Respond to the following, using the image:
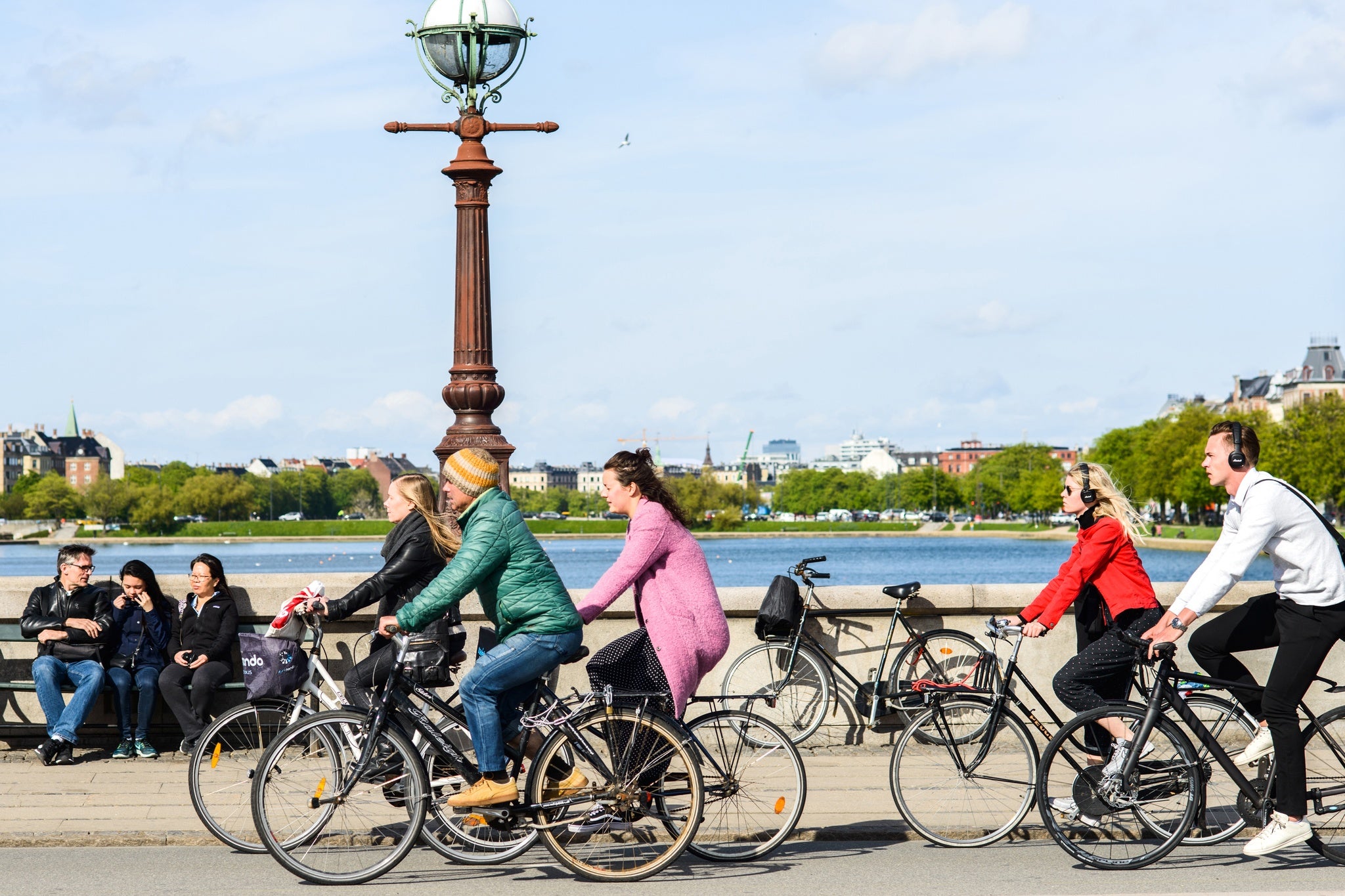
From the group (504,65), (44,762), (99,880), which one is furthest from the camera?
(504,65)

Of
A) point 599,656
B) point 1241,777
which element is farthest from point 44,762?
point 1241,777

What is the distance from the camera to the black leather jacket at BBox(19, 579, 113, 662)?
27.6 feet

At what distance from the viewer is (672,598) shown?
595cm

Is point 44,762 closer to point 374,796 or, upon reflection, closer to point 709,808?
point 374,796

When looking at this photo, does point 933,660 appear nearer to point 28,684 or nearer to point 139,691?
point 139,691

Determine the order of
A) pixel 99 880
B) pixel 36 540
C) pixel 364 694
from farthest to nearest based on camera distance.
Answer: pixel 36 540 < pixel 364 694 < pixel 99 880

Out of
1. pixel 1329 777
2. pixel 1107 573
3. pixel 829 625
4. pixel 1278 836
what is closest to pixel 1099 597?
pixel 1107 573

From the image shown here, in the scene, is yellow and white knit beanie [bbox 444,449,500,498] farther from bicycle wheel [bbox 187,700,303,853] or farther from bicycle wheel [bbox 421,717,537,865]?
bicycle wheel [bbox 187,700,303,853]

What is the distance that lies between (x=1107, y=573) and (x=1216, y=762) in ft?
3.58

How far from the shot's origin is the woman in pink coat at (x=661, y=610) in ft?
19.4

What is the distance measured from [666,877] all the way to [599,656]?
925 millimetres

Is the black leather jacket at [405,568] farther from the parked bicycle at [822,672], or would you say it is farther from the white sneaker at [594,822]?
the parked bicycle at [822,672]

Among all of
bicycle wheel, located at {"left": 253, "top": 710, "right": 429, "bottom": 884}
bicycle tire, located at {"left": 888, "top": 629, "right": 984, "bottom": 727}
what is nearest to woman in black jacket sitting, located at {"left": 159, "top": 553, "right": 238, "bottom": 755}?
bicycle wheel, located at {"left": 253, "top": 710, "right": 429, "bottom": 884}

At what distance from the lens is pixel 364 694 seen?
684cm
